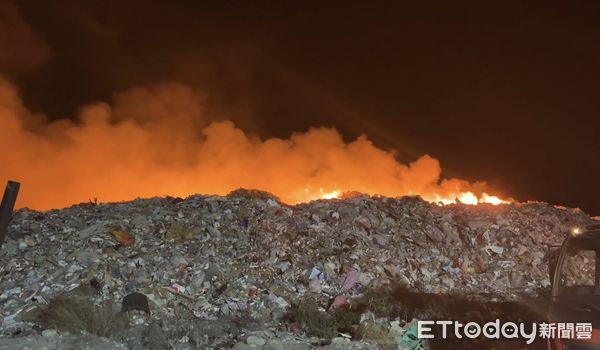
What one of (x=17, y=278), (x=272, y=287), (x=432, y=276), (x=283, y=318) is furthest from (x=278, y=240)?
(x=17, y=278)

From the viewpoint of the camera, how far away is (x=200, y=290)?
341 inches

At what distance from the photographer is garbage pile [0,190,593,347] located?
8391mm

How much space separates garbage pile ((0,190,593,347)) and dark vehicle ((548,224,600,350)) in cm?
430

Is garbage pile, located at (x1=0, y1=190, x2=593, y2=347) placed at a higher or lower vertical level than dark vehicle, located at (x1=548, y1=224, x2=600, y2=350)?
higher

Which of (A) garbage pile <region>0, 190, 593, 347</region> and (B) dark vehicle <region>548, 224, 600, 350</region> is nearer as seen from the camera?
(B) dark vehicle <region>548, 224, 600, 350</region>

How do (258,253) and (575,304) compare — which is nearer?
(575,304)

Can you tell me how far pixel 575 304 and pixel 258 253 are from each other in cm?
647

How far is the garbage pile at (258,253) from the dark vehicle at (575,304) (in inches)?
169

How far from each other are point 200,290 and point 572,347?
238 inches

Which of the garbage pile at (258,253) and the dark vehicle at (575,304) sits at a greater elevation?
the garbage pile at (258,253)

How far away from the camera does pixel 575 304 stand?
4254mm

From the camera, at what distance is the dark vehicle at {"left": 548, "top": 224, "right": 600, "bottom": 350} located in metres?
4.01

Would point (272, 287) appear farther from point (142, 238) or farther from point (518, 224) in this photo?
point (518, 224)

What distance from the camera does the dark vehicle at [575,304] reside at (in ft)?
13.1
